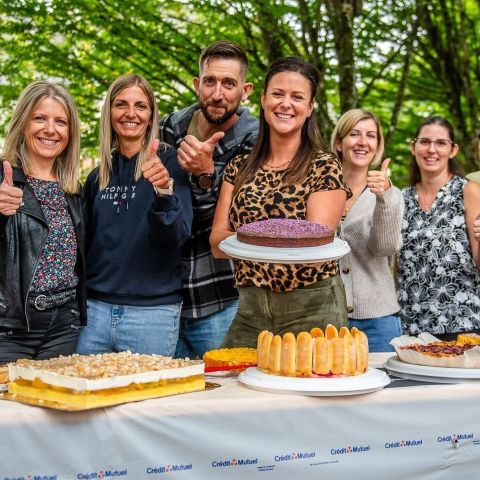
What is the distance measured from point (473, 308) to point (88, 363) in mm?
2355

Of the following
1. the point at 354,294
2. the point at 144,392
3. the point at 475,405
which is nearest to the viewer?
the point at 144,392

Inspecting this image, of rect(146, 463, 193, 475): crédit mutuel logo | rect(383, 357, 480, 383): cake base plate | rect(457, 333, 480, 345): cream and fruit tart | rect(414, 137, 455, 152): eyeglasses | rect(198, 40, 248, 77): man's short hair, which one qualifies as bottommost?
rect(146, 463, 193, 475): crédit mutuel logo

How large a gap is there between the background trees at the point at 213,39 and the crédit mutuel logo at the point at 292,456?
16.4 ft

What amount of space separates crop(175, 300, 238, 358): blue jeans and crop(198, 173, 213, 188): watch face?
594 mm

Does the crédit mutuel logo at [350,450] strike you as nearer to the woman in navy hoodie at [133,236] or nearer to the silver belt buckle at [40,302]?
the woman in navy hoodie at [133,236]

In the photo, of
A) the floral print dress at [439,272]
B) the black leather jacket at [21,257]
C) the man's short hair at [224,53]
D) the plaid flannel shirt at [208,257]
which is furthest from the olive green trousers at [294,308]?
the man's short hair at [224,53]

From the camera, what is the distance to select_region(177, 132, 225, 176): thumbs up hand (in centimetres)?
335

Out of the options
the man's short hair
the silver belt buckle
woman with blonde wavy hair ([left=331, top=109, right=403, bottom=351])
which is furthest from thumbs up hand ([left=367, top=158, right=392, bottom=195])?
the silver belt buckle

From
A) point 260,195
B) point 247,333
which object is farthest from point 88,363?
point 260,195

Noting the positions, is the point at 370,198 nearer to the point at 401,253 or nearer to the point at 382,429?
the point at 401,253

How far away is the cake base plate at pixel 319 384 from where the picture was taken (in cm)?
249

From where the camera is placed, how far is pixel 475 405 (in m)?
2.67

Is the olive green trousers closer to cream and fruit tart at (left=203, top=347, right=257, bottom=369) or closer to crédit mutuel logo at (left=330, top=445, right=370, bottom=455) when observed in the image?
cream and fruit tart at (left=203, top=347, right=257, bottom=369)

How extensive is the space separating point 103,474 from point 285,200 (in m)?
1.35
